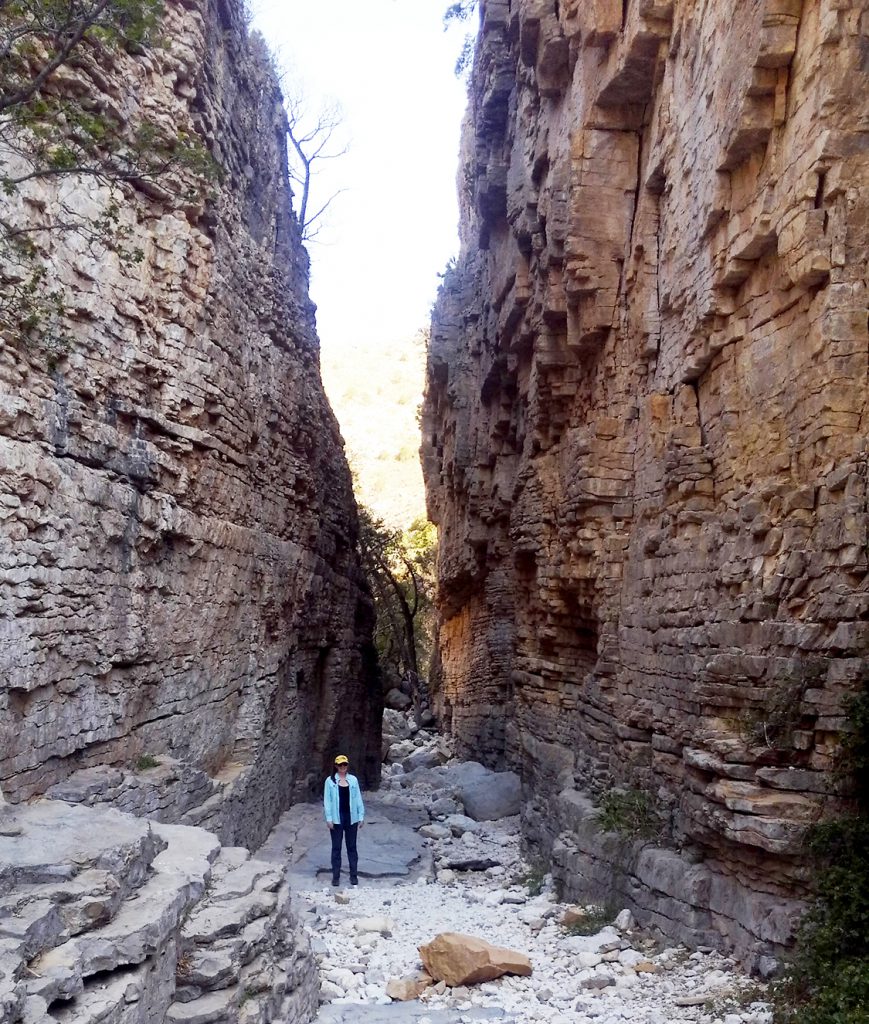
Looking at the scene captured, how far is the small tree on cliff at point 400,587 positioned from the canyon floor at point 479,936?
1430 centimetres

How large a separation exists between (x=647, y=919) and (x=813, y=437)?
159 inches

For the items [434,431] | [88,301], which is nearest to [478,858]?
[88,301]

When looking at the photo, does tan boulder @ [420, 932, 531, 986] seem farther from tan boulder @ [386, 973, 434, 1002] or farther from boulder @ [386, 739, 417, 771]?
boulder @ [386, 739, 417, 771]

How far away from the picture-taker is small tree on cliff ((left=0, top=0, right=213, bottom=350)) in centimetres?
603

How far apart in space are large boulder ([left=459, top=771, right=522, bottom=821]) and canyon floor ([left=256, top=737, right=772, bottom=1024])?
6.25 feet

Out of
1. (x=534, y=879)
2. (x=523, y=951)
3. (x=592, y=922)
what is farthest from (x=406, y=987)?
(x=534, y=879)

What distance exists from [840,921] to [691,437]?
4.37 metres

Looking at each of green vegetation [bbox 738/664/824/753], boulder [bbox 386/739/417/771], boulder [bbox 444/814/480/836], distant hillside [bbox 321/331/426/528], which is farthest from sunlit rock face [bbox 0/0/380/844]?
distant hillside [bbox 321/331/426/528]

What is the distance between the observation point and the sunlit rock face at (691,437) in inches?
232

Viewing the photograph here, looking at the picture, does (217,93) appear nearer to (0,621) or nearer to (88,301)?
(88,301)

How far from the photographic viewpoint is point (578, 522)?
10.8 metres

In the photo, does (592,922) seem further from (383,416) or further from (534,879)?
(383,416)

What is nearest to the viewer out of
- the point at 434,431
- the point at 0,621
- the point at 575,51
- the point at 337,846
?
the point at 0,621

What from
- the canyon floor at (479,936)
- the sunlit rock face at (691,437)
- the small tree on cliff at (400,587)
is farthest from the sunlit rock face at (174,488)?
the small tree on cliff at (400,587)
